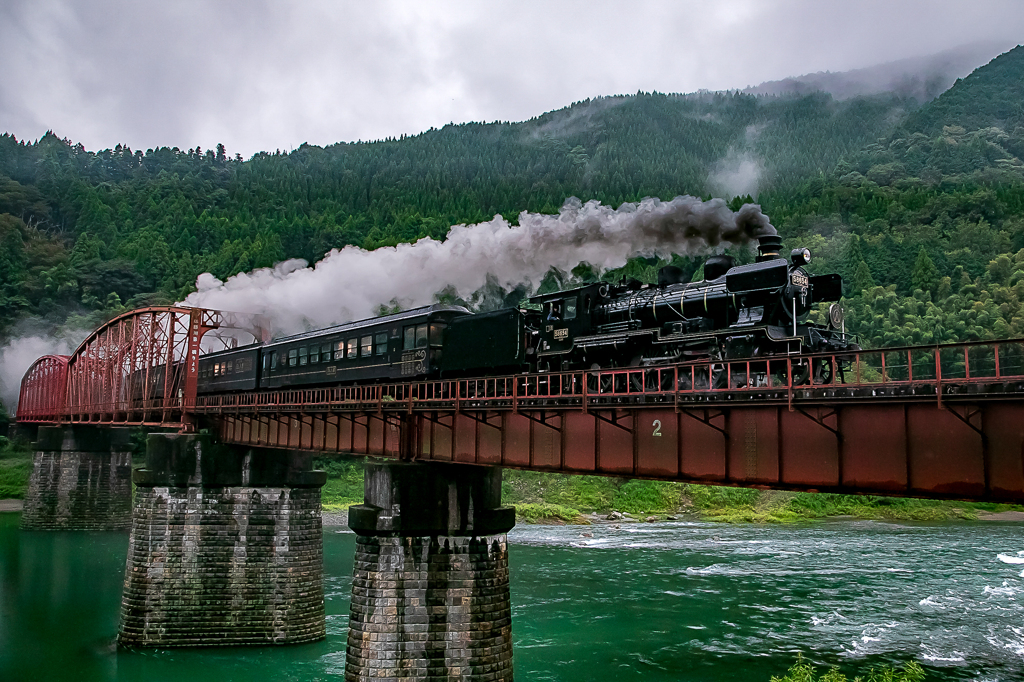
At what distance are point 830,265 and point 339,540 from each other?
263 feet

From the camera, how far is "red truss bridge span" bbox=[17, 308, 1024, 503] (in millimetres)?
12562

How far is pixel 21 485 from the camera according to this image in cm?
8188

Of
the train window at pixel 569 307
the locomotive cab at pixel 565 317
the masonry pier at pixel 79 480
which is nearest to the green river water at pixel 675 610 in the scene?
the masonry pier at pixel 79 480

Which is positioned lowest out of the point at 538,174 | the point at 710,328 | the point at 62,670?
the point at 62,670

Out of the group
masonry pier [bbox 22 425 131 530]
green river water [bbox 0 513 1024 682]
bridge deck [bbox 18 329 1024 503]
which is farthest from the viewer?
masonry pier [bbox 22 425 131 530]

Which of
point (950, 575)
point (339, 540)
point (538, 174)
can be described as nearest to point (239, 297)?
point (339, 540)

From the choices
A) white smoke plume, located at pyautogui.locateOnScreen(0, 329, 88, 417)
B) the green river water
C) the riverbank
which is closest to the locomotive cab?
the green river water

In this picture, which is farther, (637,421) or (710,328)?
(710,328)

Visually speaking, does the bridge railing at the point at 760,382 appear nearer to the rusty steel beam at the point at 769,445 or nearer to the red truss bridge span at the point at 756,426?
the red truss bridge span at the point at 756,426

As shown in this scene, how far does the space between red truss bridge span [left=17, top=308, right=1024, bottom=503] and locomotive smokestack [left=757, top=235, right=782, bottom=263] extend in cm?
350

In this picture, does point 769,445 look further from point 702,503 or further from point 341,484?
point 341,484

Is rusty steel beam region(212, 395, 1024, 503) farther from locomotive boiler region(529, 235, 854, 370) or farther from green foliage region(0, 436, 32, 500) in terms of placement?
green foliage region(0, 436, 32, 500)

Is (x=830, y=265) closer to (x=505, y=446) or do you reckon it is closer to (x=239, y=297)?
(x=239, y=297)

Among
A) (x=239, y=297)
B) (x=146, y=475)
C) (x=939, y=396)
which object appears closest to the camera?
(x=939, y=396)
